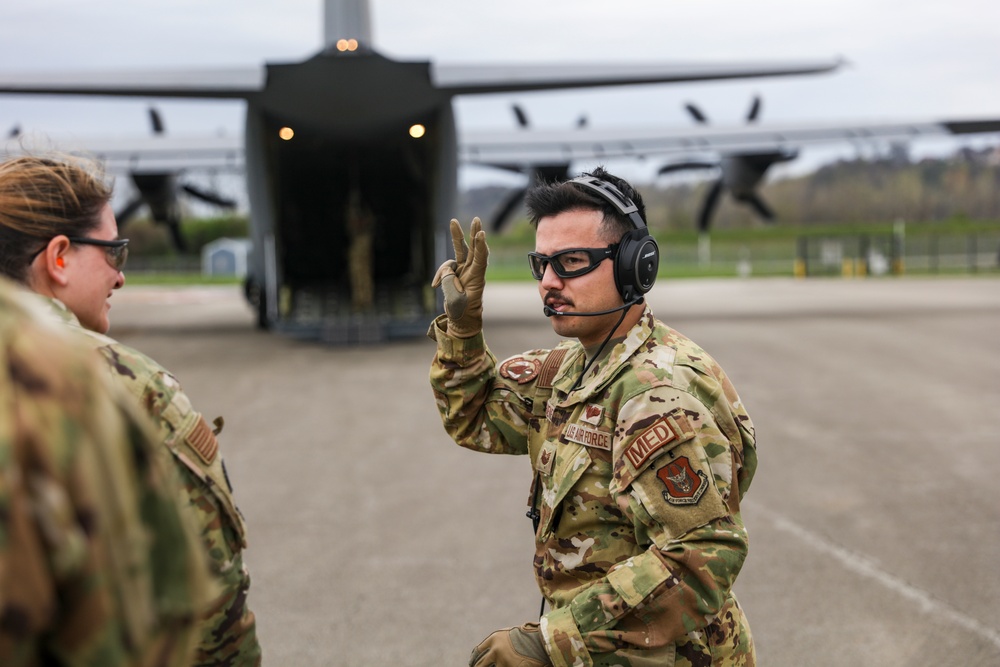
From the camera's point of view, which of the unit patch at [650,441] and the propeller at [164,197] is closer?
the unit patch at [650,441]

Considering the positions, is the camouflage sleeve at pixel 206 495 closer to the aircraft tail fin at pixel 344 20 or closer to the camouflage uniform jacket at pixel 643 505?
the camouflage uniform jacket at pixel 643 505

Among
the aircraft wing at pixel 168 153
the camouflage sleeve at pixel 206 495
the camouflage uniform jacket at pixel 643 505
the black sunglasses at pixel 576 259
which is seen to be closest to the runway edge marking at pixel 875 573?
the camouflage uniform jacket at pixel 643 505

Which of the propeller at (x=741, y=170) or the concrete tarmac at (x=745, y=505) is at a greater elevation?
the propeller at (x=741, y=170)

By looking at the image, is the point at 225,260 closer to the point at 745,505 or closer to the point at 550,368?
the point at 745,505

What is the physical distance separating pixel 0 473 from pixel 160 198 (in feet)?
65.5

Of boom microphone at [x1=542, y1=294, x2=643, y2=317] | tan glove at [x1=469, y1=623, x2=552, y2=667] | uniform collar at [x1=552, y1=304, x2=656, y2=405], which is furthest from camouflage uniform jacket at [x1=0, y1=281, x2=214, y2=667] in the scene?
boom microphone at [x1=542, y1=294, x2=643, y2=317]

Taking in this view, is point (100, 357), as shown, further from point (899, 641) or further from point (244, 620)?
point (899, 641)

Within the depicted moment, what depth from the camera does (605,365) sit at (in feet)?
6.98

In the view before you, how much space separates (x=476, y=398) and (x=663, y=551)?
0.81 meters

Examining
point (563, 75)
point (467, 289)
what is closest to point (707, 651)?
point (467, 289)

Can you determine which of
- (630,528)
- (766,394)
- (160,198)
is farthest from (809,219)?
(630,528)

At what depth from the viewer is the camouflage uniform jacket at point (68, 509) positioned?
79 cm

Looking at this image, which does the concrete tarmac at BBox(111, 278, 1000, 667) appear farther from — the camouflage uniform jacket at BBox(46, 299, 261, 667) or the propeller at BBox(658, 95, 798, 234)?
the propeller at BBox(658, 95, 798, 234)

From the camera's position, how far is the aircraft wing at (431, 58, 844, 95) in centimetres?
1273
